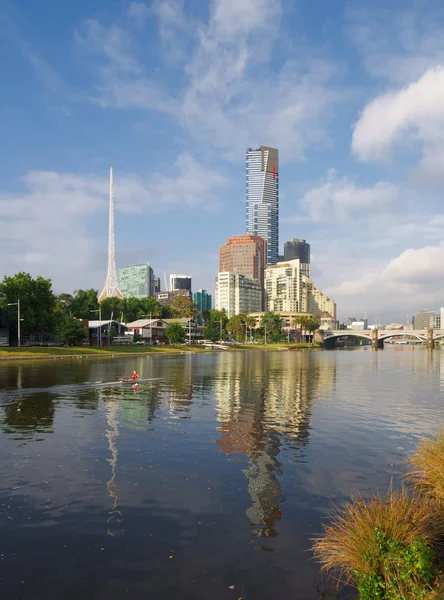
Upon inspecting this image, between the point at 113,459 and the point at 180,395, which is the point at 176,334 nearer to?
the point at 180,395

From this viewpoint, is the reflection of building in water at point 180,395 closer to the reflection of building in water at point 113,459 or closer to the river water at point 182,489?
the river water at point 182,489

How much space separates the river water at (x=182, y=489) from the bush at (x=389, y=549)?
1.54 m

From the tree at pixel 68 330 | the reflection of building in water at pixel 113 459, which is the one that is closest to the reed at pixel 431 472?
the reflection of building in water at pixel 113 459

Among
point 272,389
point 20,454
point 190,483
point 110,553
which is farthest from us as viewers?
point 272,389

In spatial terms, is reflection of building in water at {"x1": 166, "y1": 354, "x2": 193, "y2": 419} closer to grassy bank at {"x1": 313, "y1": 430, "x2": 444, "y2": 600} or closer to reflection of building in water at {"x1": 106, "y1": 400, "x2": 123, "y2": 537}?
reflection of building in water at {"x1": 106, "y1": 400, "x2": 123, "y2": 537}

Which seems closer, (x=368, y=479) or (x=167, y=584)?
(x=167, y=584)

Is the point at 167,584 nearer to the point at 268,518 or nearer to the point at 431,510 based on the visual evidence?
the point at 268,518

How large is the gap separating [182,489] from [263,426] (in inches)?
530

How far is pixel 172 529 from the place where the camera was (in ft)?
49.2

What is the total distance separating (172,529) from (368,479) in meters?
9.50

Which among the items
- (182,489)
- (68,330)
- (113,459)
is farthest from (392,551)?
(68,330)

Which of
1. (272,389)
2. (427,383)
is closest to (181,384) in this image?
(272,389)

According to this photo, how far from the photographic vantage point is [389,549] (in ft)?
33.0

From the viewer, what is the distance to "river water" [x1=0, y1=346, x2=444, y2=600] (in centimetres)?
1227
